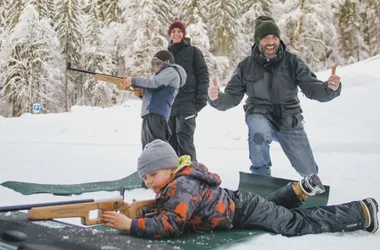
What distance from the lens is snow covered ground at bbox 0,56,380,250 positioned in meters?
4.14

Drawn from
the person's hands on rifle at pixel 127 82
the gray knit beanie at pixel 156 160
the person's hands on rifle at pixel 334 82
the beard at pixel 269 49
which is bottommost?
the gray knit beanie at pixel 156 160

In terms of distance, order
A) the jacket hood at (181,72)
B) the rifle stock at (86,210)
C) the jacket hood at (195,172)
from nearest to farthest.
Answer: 1. the rifle stock at (86,210)
2. the jacket hood at (195,172)
3. the jacket hood at (181,72)

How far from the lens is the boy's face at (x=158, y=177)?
261 centimetres

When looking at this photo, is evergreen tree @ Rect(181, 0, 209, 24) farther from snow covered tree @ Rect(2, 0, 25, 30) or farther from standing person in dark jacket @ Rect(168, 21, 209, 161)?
standing person in dark jacket @ Rect(168, 21, 209, 161)

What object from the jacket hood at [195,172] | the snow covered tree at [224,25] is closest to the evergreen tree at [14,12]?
the snow covered tree at [224,25]

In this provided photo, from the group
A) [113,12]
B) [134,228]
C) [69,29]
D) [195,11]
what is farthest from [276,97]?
[113,12]

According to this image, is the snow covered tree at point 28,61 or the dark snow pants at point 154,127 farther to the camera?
the snow covered tree at point 28,61

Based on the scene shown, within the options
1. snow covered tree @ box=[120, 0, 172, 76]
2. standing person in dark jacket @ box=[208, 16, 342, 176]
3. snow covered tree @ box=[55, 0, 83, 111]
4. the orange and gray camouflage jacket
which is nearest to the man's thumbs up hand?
standing person in dark jacket @ box=[208, 16, 342, 176]

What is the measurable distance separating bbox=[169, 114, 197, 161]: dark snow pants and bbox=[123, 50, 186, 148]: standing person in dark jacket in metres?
0.37

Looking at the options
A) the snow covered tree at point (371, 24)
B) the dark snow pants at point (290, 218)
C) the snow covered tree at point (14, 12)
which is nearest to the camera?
the dark snow pants at point (290, 218)

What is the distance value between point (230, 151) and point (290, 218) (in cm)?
557

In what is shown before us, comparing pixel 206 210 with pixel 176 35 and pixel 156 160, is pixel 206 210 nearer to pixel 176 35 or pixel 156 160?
pixel 156 160

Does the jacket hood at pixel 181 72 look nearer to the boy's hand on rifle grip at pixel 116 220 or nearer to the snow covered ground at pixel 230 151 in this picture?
the snow covered ground at pixel 230 151

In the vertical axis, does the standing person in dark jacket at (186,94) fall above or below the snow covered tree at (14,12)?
below
